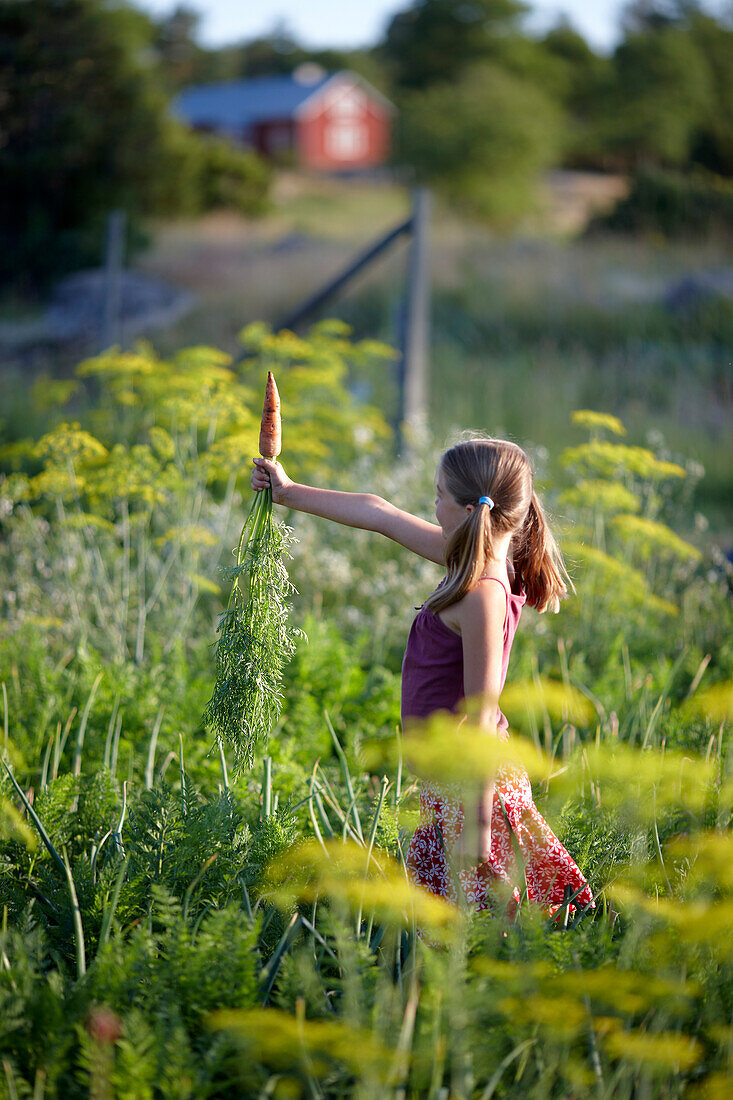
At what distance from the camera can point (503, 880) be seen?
200 centimetres

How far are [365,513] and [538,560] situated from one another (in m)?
0.44

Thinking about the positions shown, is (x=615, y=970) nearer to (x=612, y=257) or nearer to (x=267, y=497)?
(x=267, y=497)

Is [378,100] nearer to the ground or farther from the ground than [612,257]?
farther from the ground

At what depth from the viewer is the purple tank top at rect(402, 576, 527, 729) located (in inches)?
79.2

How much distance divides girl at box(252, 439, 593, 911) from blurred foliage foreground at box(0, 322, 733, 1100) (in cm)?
9

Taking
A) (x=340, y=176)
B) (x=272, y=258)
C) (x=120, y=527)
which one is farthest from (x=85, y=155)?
(x=340, y=176)

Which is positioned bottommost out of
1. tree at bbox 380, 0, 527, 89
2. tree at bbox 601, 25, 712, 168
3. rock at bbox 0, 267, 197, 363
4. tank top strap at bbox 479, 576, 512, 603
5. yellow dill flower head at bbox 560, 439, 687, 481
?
rock at bbox 0, 267, 197, 363

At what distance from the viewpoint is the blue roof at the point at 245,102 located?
119ft

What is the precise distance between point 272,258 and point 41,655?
1425 centimetres

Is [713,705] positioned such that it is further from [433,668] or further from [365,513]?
[365,513]

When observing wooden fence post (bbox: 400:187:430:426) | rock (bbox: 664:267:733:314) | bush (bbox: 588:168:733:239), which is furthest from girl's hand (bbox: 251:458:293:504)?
bush (bbox: 588:168:733:239)

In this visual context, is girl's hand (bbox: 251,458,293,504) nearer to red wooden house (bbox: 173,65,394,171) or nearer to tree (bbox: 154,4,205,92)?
red wooden house (bbox: 173,65,394,171)

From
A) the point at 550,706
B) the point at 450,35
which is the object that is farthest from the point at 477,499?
the point at 450,35

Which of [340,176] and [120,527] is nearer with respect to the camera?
[120,527]
